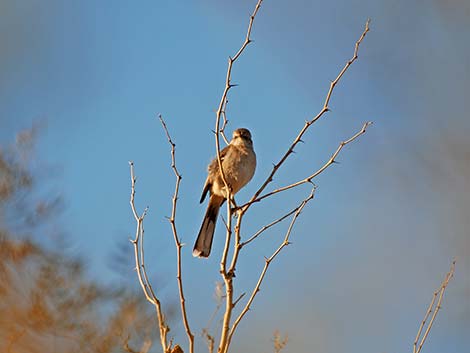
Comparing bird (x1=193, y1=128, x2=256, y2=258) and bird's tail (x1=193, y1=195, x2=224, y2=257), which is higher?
bird (x1=193, y1=128, x2=256, y2=258)

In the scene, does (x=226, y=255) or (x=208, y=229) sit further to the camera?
(x=208, y=229)

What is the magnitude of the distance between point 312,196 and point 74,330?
134 cm

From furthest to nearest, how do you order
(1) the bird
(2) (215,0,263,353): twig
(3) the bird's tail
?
A: (1) the bird → (3) the bird's tail → (2) (215,0,263,353): twig

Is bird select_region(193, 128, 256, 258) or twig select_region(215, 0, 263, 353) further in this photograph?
bird select_region(193, 128, 256, 258)

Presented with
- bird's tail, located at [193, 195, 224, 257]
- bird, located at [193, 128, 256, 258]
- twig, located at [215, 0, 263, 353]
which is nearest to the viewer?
twig, located at [215, 0, 263, 353]

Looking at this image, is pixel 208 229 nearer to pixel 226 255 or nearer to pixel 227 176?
pixel 227 176

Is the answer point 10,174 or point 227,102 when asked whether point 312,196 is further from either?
point 10,174

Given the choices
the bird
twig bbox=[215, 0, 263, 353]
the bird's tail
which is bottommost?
twig bbox=[215, 0, 263, 353]

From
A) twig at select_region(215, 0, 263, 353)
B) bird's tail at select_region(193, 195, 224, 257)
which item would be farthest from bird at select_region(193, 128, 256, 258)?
twig at select_region(215, 0, 263, 353)

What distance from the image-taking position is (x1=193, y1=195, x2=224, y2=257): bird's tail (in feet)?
14.3

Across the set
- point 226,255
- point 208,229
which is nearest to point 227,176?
point 208,229

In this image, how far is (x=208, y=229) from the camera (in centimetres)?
467

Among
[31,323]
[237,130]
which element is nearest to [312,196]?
[31,323]

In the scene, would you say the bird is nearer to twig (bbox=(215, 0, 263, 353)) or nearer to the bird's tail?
the bird's tail
